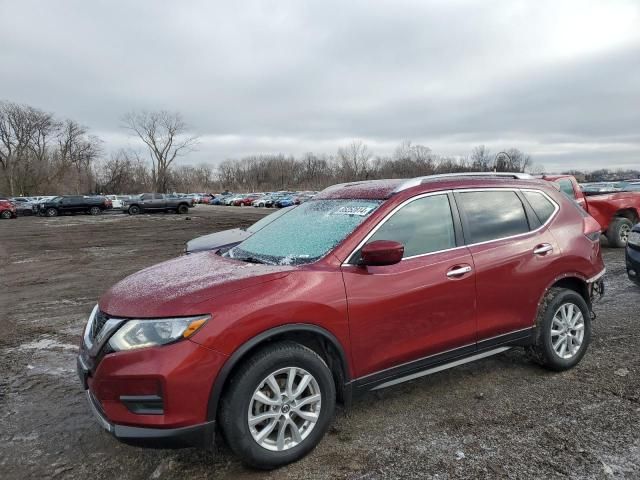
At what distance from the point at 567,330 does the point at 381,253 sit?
85.5 inches

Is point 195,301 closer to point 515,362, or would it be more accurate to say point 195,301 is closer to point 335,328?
point 335,328

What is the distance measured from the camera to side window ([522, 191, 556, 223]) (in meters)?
4.04

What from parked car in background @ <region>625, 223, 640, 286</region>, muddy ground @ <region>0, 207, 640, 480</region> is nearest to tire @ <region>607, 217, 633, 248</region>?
parked car in background @ <region>625, 223, 640, 286</region>

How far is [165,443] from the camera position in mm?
2416

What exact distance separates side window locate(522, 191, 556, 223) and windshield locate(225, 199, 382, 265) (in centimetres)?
160

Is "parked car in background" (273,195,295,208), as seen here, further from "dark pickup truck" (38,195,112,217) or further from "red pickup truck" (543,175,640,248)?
"red pickup truck" (543,175,640,248)

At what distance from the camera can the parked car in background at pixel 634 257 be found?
5.85 m

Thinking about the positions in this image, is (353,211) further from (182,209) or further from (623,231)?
(182,209)

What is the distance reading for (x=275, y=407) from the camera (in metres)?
2.66

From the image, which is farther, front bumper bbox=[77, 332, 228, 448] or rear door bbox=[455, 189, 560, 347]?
rear door bbox=[455, 189, 560, 347]

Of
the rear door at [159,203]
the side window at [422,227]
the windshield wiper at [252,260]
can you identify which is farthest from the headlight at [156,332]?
the rear door at [159,203]

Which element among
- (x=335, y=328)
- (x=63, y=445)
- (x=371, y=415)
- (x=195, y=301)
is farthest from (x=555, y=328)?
(x=63, y=445)

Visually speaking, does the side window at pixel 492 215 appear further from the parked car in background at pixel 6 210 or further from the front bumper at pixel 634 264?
the parked car in background at pixel 6 210

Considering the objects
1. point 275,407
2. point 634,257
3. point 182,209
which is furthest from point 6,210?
point 634,257
